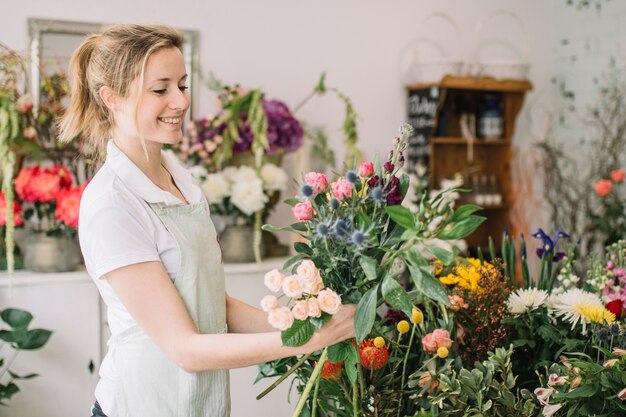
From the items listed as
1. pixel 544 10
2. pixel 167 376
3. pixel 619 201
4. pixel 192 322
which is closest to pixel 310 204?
pixel 192 322

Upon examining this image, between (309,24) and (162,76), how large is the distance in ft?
8.72

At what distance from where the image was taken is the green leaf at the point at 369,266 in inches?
48.0

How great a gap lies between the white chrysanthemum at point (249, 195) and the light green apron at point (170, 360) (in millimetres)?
1749

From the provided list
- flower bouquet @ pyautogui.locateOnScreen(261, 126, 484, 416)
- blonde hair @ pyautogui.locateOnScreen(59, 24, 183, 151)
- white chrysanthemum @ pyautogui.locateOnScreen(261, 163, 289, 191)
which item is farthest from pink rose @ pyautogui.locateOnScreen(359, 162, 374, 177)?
white chrysanthemum @ pyautogui.locateOnScreen(261, 163, 289, 191)

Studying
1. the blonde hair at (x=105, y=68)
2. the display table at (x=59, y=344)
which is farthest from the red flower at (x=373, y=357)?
the display table at (x=59, y=344)

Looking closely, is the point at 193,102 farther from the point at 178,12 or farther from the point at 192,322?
the point at 192,322

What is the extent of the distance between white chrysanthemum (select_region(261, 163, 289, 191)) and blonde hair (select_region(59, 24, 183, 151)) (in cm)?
174

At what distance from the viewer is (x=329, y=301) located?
4.15ft

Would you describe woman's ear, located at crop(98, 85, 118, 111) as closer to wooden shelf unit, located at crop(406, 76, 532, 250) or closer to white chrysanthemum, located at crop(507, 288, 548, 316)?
white chrysanthemum, located at crop(507, 288, 548, 316)

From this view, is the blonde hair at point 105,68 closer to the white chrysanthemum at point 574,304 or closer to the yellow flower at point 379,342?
the yellow flower at point 379,342

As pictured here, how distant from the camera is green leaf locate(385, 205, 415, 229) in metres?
1.20

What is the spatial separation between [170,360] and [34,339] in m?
1.59

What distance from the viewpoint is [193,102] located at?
147 inches

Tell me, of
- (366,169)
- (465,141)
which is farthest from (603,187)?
(366,169)
